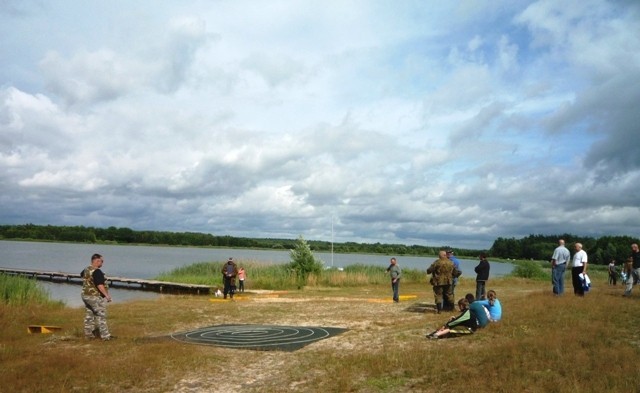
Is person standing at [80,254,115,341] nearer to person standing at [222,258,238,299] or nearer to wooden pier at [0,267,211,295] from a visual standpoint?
person standing at [222,258,238,299]

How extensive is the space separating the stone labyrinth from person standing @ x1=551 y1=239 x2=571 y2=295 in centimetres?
756

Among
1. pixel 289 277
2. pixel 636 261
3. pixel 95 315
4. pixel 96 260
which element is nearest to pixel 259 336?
pixel 95 315

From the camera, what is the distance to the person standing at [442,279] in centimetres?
1645

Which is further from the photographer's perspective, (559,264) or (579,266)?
(559,264)

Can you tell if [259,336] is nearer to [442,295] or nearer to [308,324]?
[308,324]

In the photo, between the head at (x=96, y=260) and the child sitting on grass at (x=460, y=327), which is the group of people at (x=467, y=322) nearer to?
the child sitting on grass at (x=460, y=327)

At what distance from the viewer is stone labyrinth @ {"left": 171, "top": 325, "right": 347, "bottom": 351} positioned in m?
12.5

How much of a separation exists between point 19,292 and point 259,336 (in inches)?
480

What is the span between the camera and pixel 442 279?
16469 mm

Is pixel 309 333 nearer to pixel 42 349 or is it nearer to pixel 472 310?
pixel 472 310

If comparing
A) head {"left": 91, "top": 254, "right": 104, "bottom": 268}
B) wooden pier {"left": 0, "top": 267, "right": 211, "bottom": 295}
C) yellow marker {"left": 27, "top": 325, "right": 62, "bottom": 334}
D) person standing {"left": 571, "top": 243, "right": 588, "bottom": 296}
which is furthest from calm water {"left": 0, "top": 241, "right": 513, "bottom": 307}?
person standing {"left": 571, "top": 243, "right": 588, "bottom": 296}

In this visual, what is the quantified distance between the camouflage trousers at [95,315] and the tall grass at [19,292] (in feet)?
26.6

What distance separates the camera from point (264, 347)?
12180 millimetres

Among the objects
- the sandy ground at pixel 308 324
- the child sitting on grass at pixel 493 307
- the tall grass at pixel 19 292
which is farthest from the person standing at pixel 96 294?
the child sitting on grass at pixel 493 307
